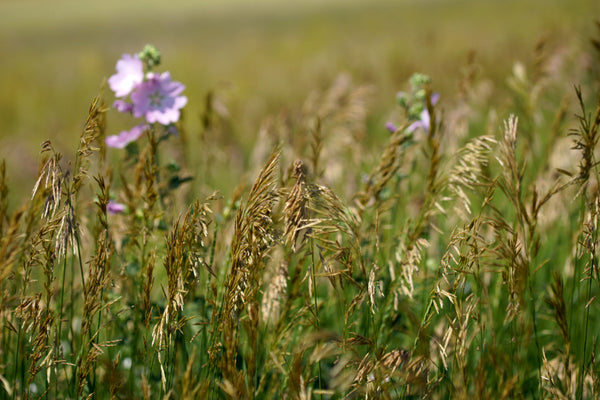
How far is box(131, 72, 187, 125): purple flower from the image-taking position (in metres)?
1.89

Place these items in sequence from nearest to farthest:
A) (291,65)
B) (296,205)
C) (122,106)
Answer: (296,205), (122,106), (291,65)

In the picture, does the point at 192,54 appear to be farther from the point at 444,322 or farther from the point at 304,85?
the point at 444,322

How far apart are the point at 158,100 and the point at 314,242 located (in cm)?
86

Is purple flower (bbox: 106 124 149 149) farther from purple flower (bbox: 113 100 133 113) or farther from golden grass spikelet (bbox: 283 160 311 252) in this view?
golden grass spikelet (bbox: 283 160 311 252)

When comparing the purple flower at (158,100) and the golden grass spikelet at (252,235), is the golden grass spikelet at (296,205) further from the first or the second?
the purple flower at (158,100)

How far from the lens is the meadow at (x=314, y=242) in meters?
1.25

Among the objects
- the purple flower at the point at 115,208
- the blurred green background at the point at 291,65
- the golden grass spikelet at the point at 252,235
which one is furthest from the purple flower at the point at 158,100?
the blurred green background at the point at 291,65

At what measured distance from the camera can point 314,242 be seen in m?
1.99

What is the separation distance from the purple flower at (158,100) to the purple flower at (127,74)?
7 centimetres

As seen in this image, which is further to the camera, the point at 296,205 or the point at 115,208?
the point at 115,208

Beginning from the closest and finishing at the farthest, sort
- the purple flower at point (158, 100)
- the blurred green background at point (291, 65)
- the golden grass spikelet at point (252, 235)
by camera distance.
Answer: the golden grass spikelet at point (252, 235) < the purple flower at point (158, 100) < the blurred green background at point (291, 65)

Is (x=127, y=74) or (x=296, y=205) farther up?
(x=127, y=74)

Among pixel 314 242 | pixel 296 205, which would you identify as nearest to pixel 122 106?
pixel 314 242

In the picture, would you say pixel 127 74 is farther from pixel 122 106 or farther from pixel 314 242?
pixel 314 242
